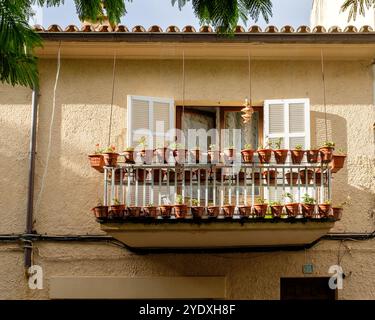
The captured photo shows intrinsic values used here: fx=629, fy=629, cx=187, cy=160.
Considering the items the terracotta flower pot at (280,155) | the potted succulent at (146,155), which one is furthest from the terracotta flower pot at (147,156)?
the terracotta flower pot at (280,155)

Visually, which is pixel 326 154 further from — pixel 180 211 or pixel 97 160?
pixel 97 160

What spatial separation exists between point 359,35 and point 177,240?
4323 millimetres

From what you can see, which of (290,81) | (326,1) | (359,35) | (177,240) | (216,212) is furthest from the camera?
(326,1)

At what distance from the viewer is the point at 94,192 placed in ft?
33.6

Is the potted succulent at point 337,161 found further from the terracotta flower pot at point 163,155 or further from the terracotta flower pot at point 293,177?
the terracotta flower pot at point 163,155

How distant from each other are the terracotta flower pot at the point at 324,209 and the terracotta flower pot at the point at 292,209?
32 centimetres

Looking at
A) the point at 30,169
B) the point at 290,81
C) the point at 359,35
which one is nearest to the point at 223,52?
the point at 290,81

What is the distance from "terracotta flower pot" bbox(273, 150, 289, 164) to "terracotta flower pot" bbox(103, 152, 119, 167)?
2296 mm

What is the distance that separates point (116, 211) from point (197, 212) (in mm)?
1128

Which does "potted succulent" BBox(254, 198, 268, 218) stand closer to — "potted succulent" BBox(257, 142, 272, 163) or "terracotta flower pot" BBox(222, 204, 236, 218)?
"terracotta flower pot" BBox(222, 204, 236, 218)

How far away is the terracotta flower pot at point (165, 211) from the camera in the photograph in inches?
346

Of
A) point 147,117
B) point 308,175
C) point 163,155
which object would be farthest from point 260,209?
point 147,117

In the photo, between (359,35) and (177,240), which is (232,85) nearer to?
(359,35)

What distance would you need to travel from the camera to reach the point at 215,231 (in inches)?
348
